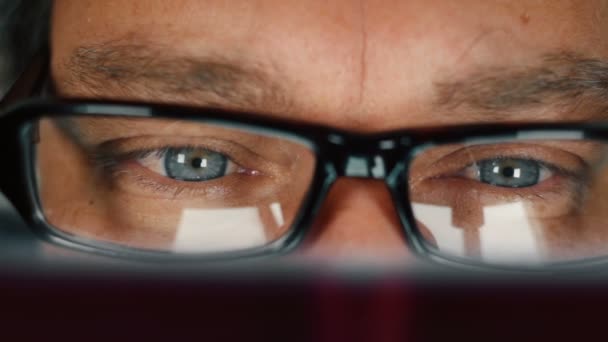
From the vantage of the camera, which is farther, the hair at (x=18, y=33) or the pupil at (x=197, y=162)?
the hair at (x=18, y=33)

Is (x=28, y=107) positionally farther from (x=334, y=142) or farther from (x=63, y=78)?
(x=334, y=142)

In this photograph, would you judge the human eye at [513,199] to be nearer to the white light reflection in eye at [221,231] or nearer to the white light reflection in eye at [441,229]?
the white light reflection in eye at [441,229]

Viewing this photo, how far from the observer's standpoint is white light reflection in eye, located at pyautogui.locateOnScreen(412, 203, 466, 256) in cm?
50

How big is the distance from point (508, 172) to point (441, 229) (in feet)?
0.31

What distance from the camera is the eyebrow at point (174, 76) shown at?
1.61 feet

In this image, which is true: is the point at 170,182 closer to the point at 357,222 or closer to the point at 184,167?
the point at 184,167

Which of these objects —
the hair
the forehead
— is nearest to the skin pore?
the forehead

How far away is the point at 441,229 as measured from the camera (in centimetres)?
51

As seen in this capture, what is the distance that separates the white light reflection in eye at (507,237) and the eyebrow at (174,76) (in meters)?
0.18

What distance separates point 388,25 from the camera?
1.65 feet

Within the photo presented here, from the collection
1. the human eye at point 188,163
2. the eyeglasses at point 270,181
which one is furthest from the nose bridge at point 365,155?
the human eye at point 188,163

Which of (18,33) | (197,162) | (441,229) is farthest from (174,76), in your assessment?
(18,33)

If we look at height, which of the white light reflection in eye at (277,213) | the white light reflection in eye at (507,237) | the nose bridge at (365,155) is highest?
the nose bridge at (365,155)

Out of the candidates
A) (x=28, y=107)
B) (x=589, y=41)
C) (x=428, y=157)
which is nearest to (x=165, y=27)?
(x=28, y=107)
